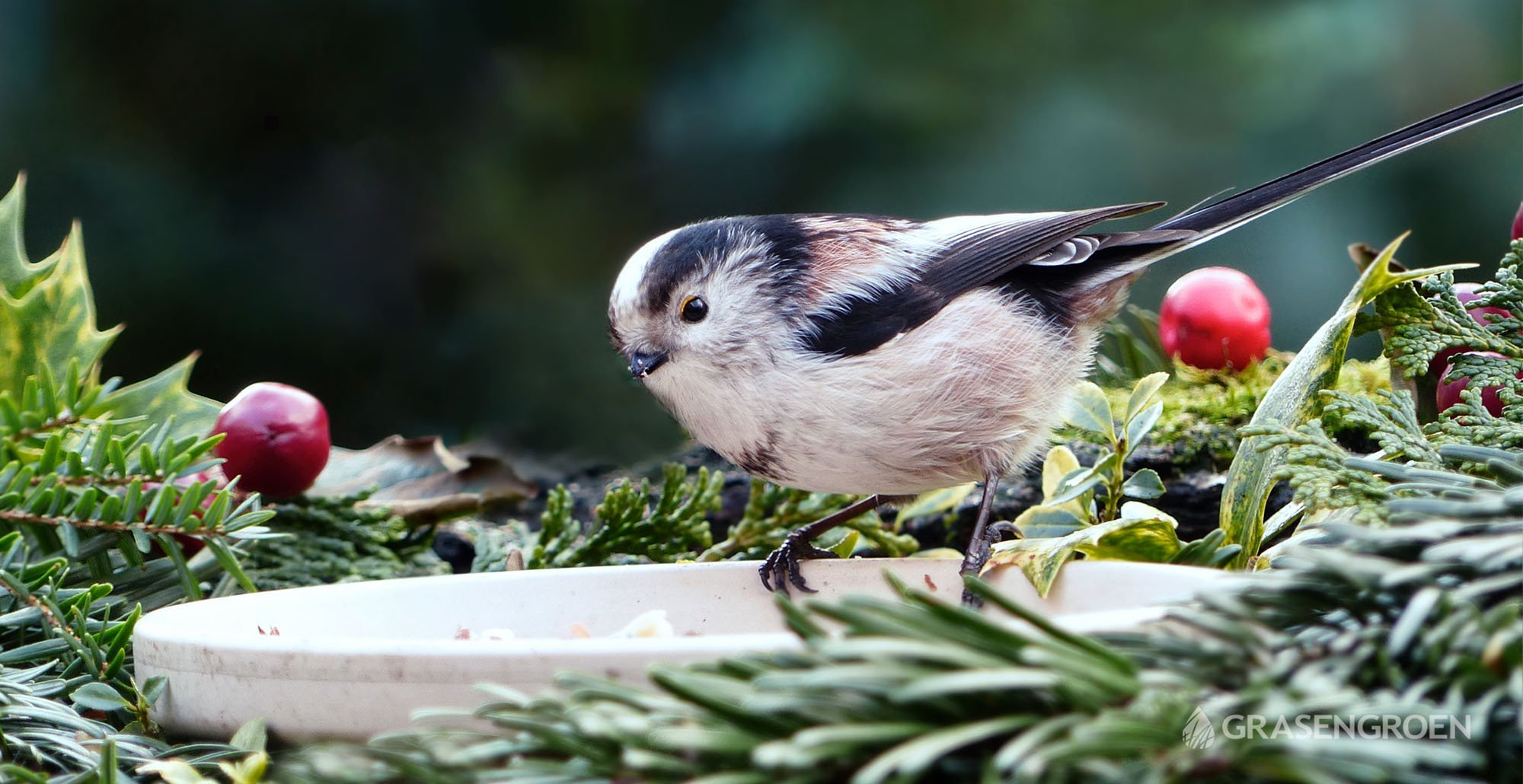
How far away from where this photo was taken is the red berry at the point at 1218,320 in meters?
0.94

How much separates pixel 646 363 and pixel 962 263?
25 centimetres

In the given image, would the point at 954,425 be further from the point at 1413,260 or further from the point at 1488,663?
the point at 1413,260

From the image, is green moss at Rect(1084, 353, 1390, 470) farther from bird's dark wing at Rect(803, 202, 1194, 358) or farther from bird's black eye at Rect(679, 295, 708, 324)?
bird's black eye at Rect(679, 295, 708, 324)

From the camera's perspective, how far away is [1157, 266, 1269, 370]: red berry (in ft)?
3.07

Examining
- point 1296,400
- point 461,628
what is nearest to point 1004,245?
point 1296,400

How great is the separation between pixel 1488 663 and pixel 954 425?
493 mm

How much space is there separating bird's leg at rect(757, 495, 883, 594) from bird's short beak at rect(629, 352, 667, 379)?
158mm

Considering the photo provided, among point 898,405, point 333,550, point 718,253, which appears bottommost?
point 333,550

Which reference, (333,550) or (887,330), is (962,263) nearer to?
(887,330)

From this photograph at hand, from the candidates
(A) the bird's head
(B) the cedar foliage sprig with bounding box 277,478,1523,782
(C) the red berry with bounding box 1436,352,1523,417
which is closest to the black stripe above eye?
(A) the bird's head

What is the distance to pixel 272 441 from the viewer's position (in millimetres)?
792

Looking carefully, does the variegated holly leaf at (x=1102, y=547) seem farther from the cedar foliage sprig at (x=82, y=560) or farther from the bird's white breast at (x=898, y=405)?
the cedar foliage sprig at (x=82, y=560)

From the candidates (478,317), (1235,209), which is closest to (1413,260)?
(1235,209)

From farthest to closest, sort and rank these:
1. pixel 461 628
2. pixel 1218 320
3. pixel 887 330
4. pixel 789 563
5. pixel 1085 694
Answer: pixel 1218 320 < pixel 887 330 < pixel 789 563 < pixel 461 628 < pixel 1085 694
